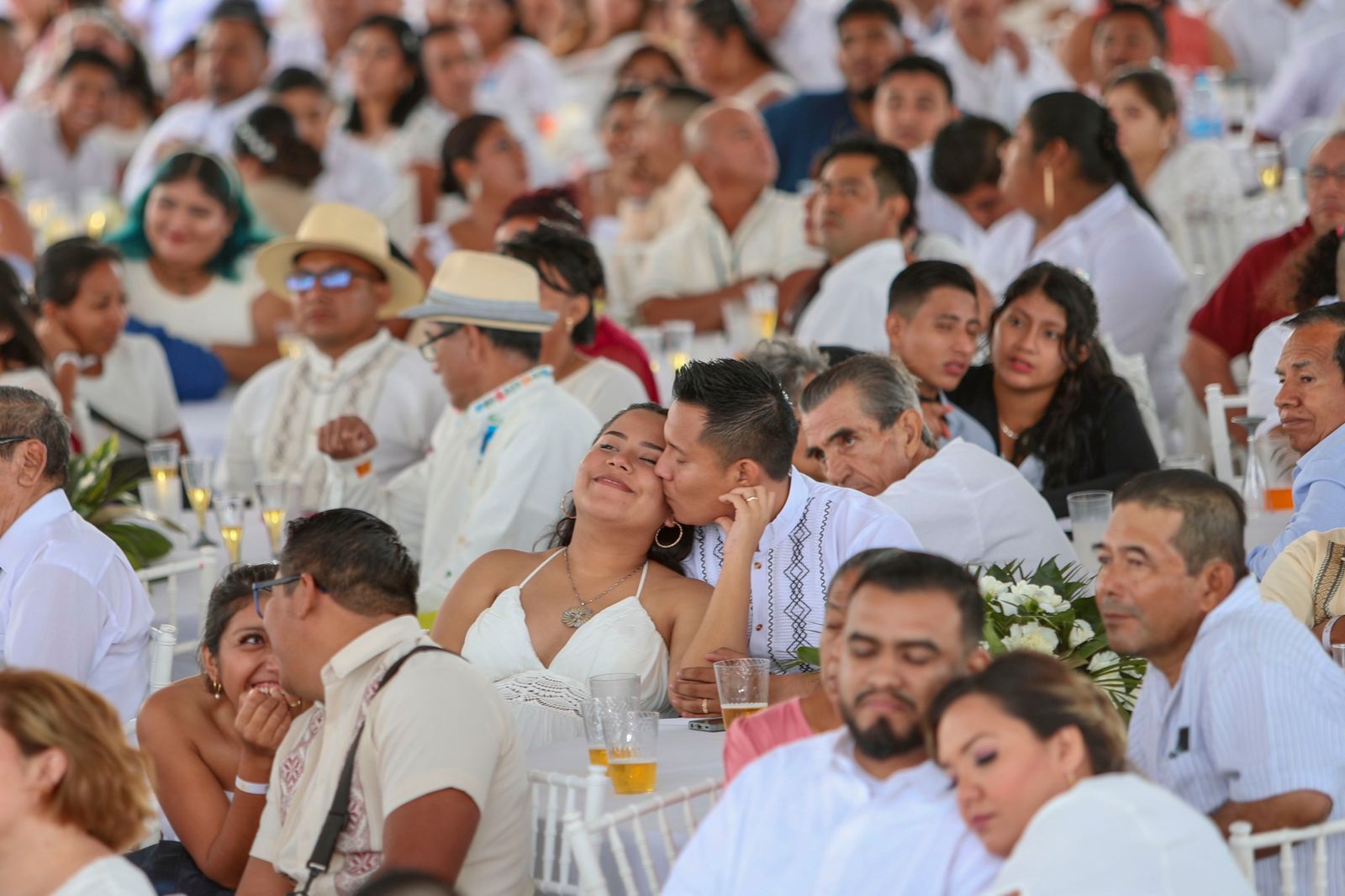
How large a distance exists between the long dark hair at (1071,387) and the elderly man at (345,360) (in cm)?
212

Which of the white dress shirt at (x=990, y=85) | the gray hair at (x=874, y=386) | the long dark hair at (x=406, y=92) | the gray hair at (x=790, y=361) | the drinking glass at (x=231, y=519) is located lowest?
the drinking glass at (x=231, y=519)

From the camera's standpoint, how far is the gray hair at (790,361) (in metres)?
5.03

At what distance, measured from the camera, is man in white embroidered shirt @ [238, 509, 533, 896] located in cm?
296

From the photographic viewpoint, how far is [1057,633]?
353 centimetres

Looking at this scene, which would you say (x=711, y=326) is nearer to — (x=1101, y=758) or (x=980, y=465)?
(x=980, y=465)

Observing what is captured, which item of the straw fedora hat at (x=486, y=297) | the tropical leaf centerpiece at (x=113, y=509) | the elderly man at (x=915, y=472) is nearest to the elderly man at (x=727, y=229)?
the straw fedora hat at (x=486, y=297)

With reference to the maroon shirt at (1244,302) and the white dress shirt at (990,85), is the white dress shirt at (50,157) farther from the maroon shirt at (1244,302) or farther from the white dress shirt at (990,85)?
the maroon shirt at (1244,302)

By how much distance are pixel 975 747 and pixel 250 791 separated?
5.06 feet

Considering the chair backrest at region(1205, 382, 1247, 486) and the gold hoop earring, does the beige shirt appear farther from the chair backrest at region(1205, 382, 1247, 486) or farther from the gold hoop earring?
the chair backrest at region(1205, 382, 1247, 486)

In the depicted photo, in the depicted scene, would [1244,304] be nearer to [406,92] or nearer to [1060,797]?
[1060,797]

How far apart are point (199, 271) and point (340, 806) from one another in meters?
5.19

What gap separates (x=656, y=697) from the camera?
394cm

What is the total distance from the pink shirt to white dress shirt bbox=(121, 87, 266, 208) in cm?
736

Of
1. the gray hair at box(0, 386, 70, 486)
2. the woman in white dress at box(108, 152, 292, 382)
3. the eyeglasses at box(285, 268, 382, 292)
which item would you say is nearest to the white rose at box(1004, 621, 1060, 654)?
the gray hair at box(0, 386, 70, 486)
